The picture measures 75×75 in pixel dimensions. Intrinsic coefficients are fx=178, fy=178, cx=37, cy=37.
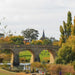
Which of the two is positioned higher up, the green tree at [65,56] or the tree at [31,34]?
the tree at [31,34]

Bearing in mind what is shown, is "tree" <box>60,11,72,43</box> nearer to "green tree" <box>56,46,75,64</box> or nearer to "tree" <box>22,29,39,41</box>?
"green tree" <box>56,46,75,64</box>

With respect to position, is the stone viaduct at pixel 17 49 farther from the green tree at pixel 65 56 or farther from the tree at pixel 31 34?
the tree at pixel 31 34

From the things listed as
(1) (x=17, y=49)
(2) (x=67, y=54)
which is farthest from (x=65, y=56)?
(1) (x=17, y=49)

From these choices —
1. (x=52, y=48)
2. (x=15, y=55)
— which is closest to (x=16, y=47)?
(x=15, y=55)

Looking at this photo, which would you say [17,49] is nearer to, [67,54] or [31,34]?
[67,54]

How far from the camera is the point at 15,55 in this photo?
182ft

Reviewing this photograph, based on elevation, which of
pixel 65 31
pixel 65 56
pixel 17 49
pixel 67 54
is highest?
pixel 65 31

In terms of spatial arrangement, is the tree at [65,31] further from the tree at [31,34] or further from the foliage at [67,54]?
the tree at [31,34]

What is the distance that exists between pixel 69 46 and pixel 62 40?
11832mm

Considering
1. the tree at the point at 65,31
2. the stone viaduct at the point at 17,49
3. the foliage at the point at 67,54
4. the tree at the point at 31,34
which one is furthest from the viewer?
the tree at the point at 31,34

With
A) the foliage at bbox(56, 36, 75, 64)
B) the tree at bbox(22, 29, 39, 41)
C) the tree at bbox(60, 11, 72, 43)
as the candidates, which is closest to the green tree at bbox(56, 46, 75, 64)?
the foliage at bbox(56, 36, 75, 64)

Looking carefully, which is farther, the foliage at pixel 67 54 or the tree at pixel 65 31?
the tree at pixel 65 31

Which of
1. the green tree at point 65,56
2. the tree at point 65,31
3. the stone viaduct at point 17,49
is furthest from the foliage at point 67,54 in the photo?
the stone viaduct at point 17,49

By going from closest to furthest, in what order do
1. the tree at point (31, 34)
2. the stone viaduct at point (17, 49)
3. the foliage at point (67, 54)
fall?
the foliage at point (67, 54)
the stone viaduct at point (17, 49)
the tree at point (31, 34)
